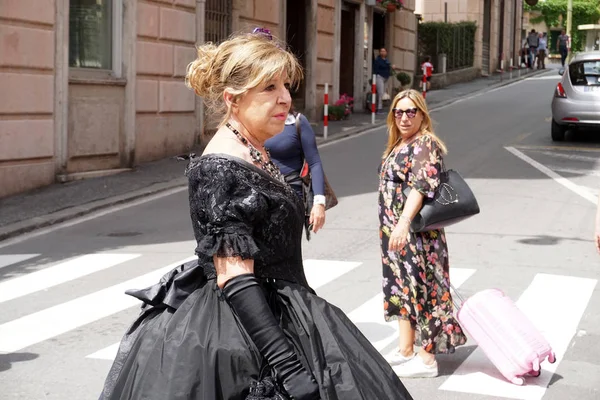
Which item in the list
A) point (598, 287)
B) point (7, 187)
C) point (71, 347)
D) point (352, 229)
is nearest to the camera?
point (71, 347)

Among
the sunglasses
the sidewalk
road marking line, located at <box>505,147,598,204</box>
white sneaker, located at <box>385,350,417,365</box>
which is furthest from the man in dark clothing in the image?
white sneaker, located at <box>385,350,417,365</box>

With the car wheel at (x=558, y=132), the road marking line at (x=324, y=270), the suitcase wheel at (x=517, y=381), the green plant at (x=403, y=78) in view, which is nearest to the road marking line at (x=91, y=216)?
the road marking line at (x=324, y=270)

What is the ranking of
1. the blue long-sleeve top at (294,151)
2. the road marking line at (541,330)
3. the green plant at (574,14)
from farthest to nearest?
1. the green plant at (574,14)
2. the blue long-sleeve top at (294,151)
3. the road marking line at (541,330)

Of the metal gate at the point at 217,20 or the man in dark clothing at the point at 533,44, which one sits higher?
the man in dark clothing at the point at 533,44

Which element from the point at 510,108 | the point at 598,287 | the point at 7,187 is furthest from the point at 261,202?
the point at 510,108

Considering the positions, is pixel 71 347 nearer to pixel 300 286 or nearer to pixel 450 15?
pixel 300 286

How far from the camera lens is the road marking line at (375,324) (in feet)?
23.7

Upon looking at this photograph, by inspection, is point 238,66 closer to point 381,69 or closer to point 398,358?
point 398,358

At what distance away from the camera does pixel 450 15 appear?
45.8 metres

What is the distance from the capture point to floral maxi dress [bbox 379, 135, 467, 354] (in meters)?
6.35

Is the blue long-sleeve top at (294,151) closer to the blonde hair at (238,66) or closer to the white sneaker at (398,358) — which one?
the white sneaker at (398,358)

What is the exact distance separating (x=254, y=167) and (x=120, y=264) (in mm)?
7088

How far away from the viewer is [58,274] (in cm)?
961

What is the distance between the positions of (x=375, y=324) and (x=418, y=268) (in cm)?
142
